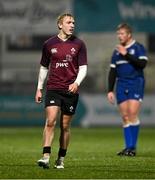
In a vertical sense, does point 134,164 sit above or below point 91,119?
below

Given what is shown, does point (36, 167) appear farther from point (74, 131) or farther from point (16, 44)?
point (16, 44)

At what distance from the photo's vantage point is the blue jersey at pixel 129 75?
17.2 meters

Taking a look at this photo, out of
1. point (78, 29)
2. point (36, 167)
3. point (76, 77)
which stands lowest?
point (36, 167)

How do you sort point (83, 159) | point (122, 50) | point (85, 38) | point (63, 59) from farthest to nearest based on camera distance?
point (85, 38), point (122, 50), point (83, 159), point (63, 59)

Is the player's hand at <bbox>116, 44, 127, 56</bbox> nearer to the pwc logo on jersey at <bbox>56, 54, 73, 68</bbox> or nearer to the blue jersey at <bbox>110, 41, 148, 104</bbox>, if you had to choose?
the blue jersey at <bbox>110, 41, 148, 104</bbox>

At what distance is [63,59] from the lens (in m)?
13.6

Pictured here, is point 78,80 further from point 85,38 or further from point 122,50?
point 85,38

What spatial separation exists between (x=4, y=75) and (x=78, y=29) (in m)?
3.09

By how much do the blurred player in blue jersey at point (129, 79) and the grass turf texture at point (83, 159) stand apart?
1.77 feet

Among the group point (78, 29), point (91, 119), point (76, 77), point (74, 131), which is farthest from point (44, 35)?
point (76, 77)

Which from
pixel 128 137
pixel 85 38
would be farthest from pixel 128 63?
pixel 85 38

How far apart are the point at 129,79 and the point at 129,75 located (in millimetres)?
81

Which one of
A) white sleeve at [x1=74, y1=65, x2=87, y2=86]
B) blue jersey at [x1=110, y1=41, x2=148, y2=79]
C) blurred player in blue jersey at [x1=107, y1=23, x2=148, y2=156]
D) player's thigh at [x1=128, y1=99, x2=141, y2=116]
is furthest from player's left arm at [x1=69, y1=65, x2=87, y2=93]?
player's thigh at [x1=128, y1=99, x2=141, y2=116]

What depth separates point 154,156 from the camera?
16.2 m
